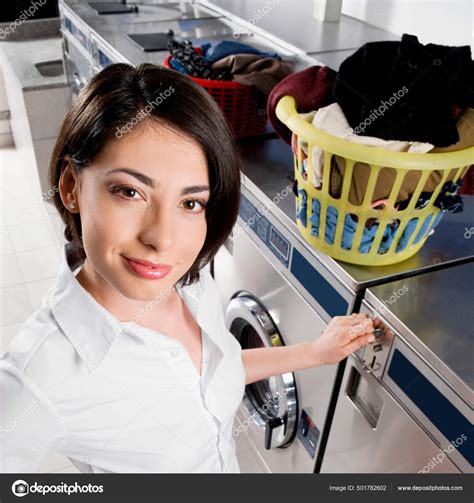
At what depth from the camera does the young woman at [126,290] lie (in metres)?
0.86

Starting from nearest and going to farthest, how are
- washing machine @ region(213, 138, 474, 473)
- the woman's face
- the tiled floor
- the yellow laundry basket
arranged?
1. the woman's face
2. the yellow laundry basket
3. washing machine @ region(213, 138, 474, 473)
4. the tiled floor

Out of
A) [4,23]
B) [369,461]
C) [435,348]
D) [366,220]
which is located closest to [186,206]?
[366,220]

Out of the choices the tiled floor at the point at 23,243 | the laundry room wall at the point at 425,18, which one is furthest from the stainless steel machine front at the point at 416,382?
the tiled floor at the point at 23,243

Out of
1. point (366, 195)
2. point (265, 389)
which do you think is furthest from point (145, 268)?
point (265, 389)

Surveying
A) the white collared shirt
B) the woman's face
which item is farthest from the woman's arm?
the woman's face

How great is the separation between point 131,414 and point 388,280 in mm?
658

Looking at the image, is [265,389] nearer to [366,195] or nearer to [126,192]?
[366,195]

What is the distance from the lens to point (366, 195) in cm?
116

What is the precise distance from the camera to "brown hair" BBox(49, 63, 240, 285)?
87 centimetres

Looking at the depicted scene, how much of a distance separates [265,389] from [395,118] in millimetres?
1213

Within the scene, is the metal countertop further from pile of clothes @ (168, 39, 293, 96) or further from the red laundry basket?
the red laundry basket

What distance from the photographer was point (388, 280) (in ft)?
4.25

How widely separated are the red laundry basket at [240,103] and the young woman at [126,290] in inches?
29.0

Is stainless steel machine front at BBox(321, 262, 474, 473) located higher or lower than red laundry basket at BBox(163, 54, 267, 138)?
lower
